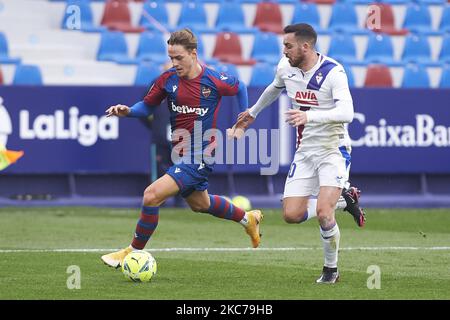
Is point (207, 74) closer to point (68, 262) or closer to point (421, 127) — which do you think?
point (68, 262)

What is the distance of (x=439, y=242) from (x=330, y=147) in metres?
4.12

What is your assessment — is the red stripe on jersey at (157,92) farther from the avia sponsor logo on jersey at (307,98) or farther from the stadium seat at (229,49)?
the stadium seat at (229,49)

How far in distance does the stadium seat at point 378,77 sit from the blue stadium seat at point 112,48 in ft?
14.7

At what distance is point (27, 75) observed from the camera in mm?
19078

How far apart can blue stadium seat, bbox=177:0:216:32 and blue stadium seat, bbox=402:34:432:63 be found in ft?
13.5

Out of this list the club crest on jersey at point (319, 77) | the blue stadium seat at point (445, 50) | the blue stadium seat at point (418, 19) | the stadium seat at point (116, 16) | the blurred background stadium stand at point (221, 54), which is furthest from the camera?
the blue stadium seat at point (418, 19)

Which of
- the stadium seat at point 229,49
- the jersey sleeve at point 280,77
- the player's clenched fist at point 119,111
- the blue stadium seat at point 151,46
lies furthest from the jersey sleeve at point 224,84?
the stadium seat at point 229,49

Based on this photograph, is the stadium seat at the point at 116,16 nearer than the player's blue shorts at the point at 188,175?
No

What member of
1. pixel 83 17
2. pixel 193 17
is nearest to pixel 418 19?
pixel 193 17

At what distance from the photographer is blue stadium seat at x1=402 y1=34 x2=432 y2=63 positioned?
76.8 feet

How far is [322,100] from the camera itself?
392 inches

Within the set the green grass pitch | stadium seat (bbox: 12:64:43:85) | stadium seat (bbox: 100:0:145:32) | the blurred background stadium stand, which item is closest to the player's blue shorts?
the green grass pitch

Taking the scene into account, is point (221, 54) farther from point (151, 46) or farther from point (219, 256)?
point (219, 256)

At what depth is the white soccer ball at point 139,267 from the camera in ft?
32.1
